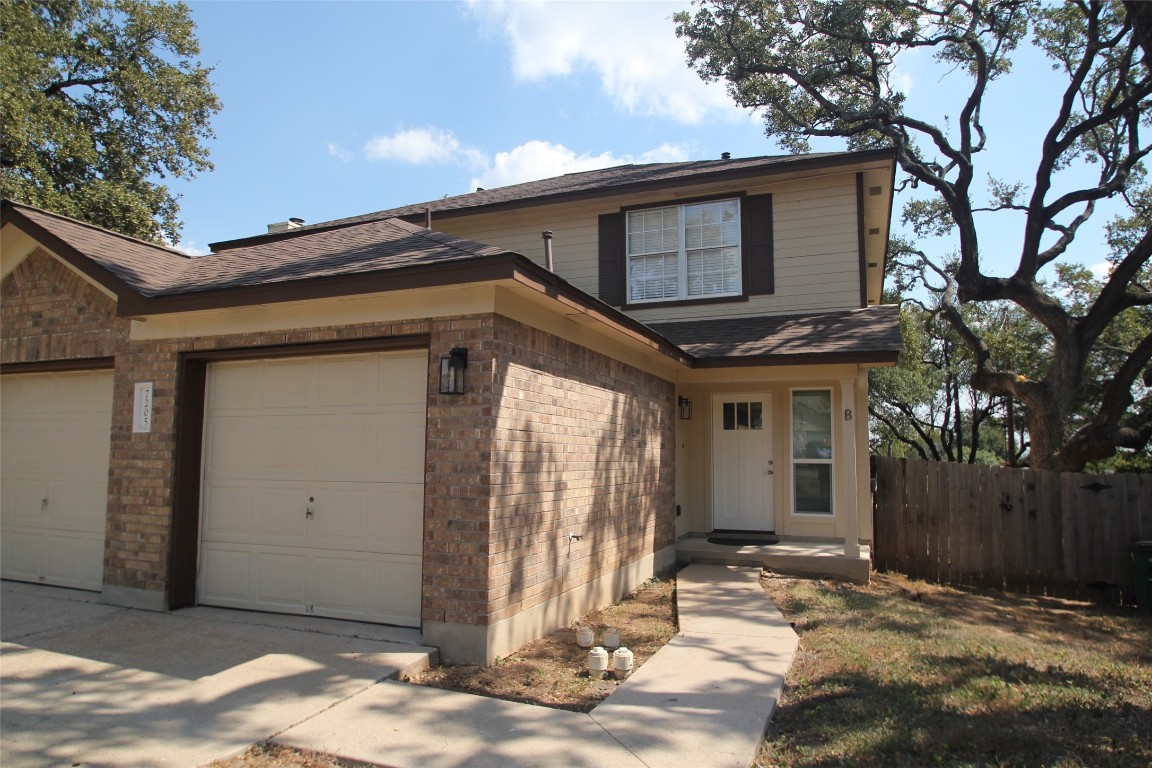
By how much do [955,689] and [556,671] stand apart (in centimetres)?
289

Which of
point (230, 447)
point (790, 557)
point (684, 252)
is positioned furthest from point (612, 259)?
point (230, 447)

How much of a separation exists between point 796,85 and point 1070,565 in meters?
16.6

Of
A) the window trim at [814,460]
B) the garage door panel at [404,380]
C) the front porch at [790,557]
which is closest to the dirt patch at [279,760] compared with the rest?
the garage door panel at [404,380]

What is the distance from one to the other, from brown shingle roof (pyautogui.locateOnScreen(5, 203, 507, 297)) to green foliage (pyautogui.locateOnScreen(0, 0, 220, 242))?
39.0ft

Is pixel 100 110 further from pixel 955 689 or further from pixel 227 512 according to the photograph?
pixel 955 689

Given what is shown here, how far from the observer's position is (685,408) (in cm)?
1162

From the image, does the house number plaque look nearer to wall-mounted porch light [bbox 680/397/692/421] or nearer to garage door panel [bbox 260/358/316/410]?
garage door panel [bbox 260/358/316/410]

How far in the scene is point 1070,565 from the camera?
1007 centimetres

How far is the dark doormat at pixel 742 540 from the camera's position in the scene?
1074 cm

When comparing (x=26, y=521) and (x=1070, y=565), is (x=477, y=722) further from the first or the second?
(x=1070, y=565)

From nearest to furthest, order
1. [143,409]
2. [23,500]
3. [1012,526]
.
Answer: [143,409]
[23,500]
[1012,526]

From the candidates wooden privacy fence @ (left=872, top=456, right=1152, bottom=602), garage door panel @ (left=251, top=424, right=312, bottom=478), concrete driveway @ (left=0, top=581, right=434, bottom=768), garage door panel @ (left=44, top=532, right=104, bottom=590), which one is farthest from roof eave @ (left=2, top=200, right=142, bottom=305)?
wooden privacy fence @ (left=872, top=456, right=1152, bottom=602)

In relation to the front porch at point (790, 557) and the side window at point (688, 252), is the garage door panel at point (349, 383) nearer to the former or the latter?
the front porch at point (790, 557)

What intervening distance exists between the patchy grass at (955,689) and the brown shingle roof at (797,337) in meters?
3.03
